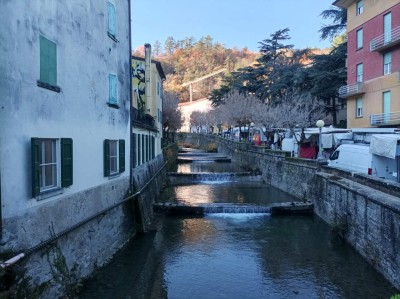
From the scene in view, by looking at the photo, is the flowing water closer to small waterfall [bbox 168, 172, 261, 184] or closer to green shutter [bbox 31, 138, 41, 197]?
green shutter [bbox 31, 138, 41, 197]

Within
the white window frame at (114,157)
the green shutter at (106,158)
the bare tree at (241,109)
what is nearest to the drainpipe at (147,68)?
the white window frame at (114,157)

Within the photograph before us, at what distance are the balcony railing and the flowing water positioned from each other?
12948 mm

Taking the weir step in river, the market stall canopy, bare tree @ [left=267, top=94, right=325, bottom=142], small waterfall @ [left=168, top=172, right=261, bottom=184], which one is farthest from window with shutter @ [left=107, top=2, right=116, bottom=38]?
bare tree @ [left=267, top=94, right=325, bottom=142]

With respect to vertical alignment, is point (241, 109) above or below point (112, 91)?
above

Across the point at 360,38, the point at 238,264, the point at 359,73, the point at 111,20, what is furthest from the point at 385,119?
the point at 111,20

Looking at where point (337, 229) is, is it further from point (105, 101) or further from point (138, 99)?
point (138, 99)

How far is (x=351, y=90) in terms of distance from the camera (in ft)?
108

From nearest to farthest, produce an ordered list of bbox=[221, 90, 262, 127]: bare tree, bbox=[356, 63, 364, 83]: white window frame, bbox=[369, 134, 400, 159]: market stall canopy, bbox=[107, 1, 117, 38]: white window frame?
bbox=[107, 1, 117, 38]: white window frame
bbox=[369, 134, 400, 159]: market stall canopy
bbox=[356, 63, 364, 83]: white window frame
bbox=[221, 90, 262, 127]: bare tree

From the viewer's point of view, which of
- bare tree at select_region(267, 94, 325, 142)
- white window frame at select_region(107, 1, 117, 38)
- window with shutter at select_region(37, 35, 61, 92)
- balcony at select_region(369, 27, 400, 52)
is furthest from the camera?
bare tree at select_region(267, 94, 325, 142)

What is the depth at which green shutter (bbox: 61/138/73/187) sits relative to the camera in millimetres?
9312

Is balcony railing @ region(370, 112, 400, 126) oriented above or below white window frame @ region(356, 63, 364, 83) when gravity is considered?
below

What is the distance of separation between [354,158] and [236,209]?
644cm

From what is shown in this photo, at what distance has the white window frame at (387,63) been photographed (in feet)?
94.9

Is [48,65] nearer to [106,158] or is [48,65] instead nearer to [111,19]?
[106,158]
